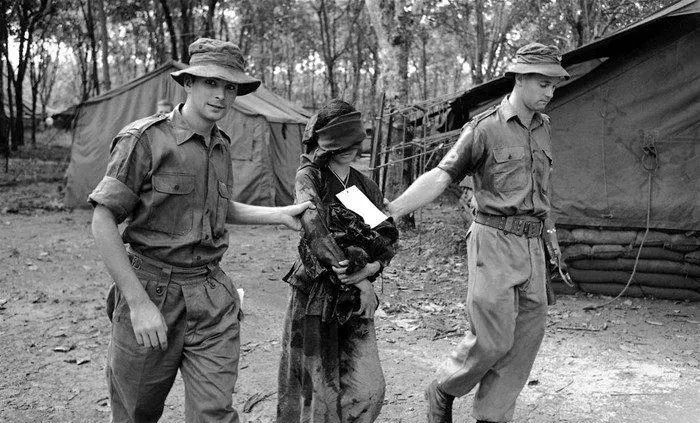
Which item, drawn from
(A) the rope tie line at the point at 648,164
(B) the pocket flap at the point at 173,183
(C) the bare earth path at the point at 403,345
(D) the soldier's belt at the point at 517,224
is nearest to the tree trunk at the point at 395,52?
(C) the bare earth path at the point at 403,345

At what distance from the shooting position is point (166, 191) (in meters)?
2.63

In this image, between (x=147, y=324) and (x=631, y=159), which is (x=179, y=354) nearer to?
(x=147, y=324)

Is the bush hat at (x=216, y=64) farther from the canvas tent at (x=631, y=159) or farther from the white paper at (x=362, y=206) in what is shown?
the canvas tent at (x=631, y=159)

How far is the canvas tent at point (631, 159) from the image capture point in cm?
662

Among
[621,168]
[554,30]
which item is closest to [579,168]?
[621,168]

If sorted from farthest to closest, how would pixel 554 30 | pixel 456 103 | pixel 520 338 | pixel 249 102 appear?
pixel 554 30
pixel 249 102
pixel 456 103
pixel 520 338

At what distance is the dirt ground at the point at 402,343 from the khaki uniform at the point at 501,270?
585 mm

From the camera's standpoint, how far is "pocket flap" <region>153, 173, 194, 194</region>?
262 centimetres

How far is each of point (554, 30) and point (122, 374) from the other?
53.6 ft

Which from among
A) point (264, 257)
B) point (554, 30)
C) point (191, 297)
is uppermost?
point (554, 30)

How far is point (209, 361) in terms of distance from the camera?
2.69 meters

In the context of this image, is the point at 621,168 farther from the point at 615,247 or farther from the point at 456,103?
the point at 456,103

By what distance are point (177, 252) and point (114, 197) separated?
0.34 meters

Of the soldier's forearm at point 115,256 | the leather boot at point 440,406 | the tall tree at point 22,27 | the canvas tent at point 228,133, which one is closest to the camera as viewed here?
the soldier's forearm at point 115,256
